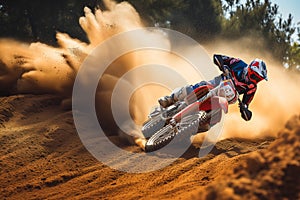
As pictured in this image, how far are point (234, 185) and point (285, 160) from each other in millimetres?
523

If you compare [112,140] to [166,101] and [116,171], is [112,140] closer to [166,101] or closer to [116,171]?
[166,101]

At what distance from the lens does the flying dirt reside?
2.87 metres

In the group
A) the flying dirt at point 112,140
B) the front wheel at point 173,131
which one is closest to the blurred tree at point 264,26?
the flying dirt at point 112,140

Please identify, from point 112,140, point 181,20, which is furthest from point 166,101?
point 181,20

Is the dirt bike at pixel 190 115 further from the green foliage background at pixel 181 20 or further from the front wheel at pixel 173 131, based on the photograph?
the green foliage background at pixel 181 20

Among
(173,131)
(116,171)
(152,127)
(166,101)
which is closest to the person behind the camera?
(116,171)

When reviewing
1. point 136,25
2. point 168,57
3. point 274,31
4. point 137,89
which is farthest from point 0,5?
point 274,31

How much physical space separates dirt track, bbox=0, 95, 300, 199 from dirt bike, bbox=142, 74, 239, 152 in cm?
47

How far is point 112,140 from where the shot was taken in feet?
22.6

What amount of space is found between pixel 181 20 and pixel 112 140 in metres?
17.0

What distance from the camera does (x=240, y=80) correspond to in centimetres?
725

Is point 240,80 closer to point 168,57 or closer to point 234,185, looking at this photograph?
point 234,185

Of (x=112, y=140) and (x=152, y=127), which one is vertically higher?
(x=112, y=140)

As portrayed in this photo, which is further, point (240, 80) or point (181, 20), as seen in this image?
point (181, 20)
